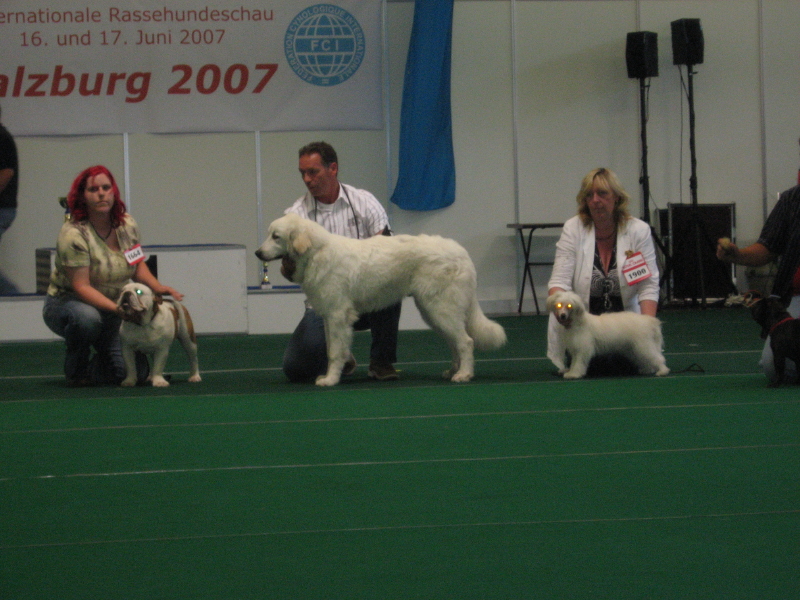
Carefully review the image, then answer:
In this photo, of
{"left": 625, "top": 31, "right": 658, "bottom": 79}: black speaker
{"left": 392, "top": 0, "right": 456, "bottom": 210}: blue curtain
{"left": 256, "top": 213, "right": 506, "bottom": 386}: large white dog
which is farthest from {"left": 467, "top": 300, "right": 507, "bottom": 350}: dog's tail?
{"left": 625, "top": 31, "right": 658, "bottom": 79}: black speaker

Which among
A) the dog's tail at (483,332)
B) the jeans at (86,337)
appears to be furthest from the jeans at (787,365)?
the jeans at (86,337)

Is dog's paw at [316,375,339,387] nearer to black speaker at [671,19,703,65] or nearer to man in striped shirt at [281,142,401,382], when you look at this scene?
man in striped shirt at [281,142,401,382]

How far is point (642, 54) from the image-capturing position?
9.85 metres

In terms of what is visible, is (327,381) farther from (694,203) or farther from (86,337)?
(694,203)

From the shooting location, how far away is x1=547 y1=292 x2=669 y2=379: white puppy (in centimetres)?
478

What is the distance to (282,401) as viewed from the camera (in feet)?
14.7

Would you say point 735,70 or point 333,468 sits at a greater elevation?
point 735,70

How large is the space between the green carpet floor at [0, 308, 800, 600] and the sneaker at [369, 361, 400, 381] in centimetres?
26

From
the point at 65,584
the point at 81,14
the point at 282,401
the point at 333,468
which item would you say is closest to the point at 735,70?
the point at 81,14

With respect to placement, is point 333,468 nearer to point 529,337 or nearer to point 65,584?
point 65,584

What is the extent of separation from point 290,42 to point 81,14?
77.9 inches

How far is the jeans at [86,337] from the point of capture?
509 centimetres

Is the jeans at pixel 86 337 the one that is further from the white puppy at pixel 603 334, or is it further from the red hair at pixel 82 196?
the white puppy at pixel 603 334

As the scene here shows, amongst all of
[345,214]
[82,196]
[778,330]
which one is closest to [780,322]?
[778,330]
